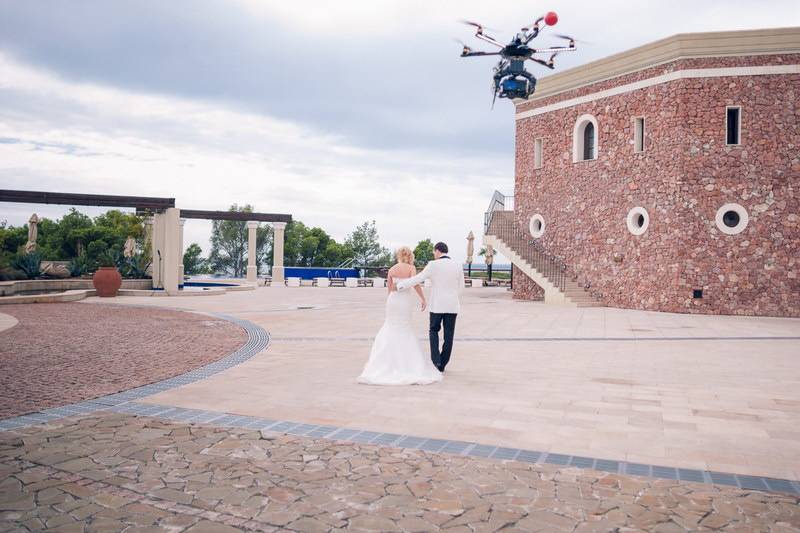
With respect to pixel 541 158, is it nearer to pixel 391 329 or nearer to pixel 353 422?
pixel 391 329

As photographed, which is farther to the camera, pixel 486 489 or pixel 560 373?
pixel 560 373

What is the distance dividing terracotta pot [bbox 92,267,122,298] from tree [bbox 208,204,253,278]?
56604 millimetres

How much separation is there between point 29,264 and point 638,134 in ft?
79.9

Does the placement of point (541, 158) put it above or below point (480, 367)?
above

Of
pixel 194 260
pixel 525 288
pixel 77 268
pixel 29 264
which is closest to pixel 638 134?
pixel 525 288

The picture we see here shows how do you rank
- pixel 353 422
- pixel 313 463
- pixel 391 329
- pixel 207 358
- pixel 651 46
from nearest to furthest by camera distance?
pixel 313 463 < pixel 353 422 < pixel 391 329 < pixel 207 358 < pixel 651 46

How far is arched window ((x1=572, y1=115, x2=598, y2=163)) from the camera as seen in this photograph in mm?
22214

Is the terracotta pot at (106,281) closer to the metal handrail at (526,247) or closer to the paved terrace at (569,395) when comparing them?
the paved terrace at (569,395)

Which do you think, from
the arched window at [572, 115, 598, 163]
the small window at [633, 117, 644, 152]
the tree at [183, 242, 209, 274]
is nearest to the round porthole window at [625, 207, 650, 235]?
the small window at [633, 117, 644, 152]

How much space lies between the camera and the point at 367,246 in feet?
221

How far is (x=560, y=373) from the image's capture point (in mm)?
8016

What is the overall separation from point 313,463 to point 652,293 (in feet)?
58.3

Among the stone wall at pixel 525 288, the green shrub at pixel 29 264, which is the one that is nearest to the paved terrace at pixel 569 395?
the stone wall at pixel 525 288

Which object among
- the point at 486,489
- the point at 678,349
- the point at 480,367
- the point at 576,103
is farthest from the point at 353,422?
the point at 576,103
